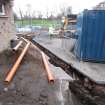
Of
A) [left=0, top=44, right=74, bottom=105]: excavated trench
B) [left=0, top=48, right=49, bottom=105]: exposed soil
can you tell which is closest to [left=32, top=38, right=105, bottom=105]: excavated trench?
[left=0, top=44, right=74, bottom=105]: excavated trench

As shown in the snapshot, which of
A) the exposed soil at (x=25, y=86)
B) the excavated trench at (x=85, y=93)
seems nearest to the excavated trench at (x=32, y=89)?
the exposed soil at (x=25, y=86)

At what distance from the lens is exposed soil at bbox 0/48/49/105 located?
575 cm

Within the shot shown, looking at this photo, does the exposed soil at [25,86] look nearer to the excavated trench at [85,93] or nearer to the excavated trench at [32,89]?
the excavated trench at [32,89]

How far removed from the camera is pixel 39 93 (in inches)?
246

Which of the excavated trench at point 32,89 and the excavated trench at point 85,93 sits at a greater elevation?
the excavated trench at point 32,89

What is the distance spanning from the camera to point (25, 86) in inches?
266

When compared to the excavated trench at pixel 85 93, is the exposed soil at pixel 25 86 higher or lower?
higher

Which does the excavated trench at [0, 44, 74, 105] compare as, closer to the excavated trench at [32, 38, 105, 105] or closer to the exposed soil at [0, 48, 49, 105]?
the exposed soil at [0, 48, 49, 105]

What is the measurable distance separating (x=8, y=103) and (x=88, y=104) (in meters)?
3.09

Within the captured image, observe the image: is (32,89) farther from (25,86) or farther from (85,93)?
(85,93)

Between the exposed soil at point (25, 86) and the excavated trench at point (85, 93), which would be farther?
the excavated trench at point (85, 93)

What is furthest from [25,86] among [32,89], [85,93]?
[85,93]

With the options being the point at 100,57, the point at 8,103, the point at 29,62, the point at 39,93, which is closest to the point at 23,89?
the point at 39,93

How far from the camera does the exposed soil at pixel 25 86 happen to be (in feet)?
18.9
